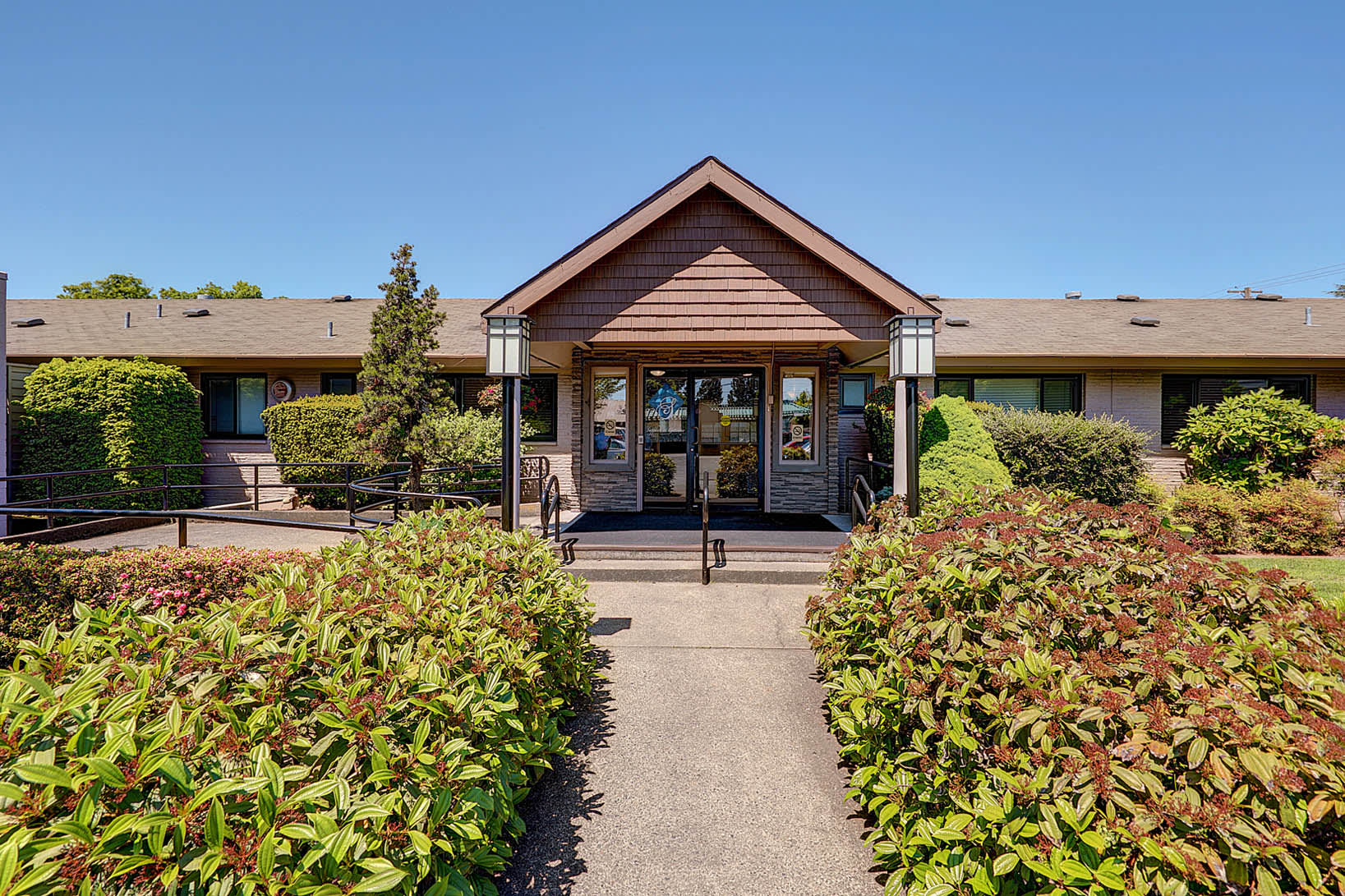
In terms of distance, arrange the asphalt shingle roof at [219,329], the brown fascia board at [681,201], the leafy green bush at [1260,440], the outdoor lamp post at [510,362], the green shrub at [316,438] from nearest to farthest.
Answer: the outdoor lamp post at [510,362]
the brown fascia board at [681,201]
the leafy green bush at [1260,440]
the green shrub at [316,438]
the asphalt shingle roof at [219,329]

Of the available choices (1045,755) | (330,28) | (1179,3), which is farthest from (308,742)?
(1179,3)

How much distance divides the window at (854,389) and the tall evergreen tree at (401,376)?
321 inches

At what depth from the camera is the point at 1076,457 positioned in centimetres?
986

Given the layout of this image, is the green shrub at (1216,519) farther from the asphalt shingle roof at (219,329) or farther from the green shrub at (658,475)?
the asphalt shingle roof at (219,329)

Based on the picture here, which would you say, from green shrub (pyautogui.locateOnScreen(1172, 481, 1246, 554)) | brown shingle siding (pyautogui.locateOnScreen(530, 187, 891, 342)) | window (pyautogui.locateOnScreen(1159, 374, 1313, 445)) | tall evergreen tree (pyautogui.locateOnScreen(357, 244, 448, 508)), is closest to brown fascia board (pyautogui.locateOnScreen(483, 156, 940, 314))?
brown shingle siding (pyautogui.locateOnScreen(530, 187, 891, 342))

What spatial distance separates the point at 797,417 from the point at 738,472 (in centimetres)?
147

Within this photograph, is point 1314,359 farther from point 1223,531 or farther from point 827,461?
point 827,461

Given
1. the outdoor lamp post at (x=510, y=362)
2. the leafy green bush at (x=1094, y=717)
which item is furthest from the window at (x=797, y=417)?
the leafy green bush at (x=1094, y=717)

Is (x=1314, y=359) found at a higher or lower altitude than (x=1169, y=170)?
lower

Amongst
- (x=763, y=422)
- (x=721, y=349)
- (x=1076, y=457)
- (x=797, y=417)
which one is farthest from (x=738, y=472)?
(x=1076, y=457)

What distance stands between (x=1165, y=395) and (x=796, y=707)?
1319cm

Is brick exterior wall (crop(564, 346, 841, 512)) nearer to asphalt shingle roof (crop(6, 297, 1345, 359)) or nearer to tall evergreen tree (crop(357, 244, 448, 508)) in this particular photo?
tall evergreen tree (crop(357, 244, 448, 508))

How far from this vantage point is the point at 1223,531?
30.3ft

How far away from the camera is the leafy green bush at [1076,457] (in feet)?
32.3
